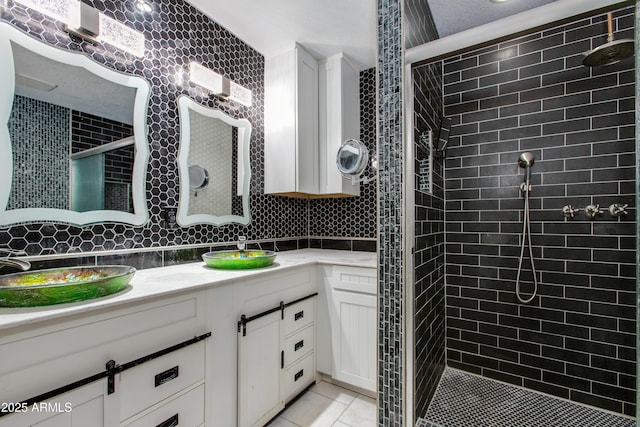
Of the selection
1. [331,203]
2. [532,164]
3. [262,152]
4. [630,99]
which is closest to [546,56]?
[630,99]

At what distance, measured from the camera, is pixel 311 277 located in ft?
6.79

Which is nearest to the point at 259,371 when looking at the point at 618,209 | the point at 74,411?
the point at 74,411

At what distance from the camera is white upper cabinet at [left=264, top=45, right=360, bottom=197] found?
238 centimetres

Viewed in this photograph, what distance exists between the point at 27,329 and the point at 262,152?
1863 millimetres

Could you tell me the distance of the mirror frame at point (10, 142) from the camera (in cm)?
122

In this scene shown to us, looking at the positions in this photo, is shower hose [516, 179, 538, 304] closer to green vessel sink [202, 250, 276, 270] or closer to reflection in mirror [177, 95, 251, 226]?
green vessel sink [202, 250, 276, 270]

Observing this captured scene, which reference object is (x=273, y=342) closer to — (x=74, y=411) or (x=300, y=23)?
(x=74, y=411)

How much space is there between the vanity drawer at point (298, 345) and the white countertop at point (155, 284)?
1.50 feet

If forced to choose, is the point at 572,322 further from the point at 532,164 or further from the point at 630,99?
the point at 630,99

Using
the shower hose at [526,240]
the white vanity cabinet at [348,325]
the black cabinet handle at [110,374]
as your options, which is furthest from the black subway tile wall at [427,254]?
the black cabinet handle at [110,374]

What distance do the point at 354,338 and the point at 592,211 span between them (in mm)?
1665

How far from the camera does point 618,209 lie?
1.75 meters

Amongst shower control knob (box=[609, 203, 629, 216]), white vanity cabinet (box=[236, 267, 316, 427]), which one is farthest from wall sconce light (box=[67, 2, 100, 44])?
shower control knob (box=[609, 203, 629, 216])

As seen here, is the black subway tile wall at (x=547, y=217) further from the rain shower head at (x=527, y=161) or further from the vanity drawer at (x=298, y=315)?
the vanity drawer at (x=298, y=315)
